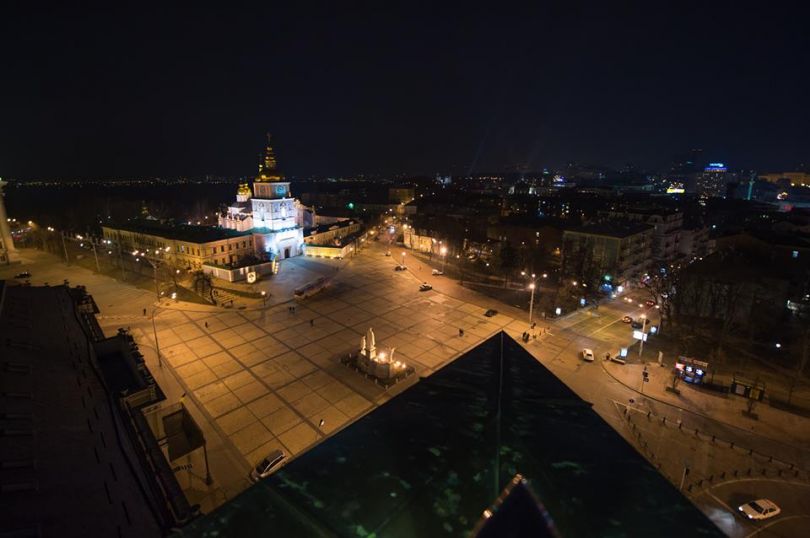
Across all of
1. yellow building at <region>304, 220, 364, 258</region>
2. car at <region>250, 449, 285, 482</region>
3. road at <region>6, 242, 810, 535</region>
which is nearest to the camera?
car at <region>250, 449, 285, 482</region>

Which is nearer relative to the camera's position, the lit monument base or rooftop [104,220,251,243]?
the lit monument base

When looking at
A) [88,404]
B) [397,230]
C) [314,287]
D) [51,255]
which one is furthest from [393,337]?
[51,255]

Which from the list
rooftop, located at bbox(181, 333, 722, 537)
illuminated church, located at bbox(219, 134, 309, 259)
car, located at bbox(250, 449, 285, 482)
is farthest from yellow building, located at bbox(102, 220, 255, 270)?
rooftop, located at bbox(181, 333, 722, 537)

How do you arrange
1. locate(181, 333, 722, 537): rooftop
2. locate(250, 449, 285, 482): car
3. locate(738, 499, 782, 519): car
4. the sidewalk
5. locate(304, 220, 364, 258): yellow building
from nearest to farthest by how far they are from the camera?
locate(181, 333, 722, 537): rooftop < locate(738, 499, 782, 519): car < locate(250, 449, 285, 482): car < the sidewalk < locate(304, 220, 364, 258): yellow building

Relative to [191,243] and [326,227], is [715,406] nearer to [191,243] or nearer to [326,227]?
[191,243]

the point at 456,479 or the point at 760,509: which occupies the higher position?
the point at 456,479

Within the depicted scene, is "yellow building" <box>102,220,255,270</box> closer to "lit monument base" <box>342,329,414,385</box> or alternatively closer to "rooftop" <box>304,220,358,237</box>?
"rooftop" <box>304,220,358,237</box>

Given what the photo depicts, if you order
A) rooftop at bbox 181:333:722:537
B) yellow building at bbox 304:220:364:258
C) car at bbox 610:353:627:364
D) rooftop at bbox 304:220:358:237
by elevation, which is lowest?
car at bbox 610:353:627:364

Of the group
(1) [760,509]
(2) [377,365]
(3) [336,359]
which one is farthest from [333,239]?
(1) [760,509]
